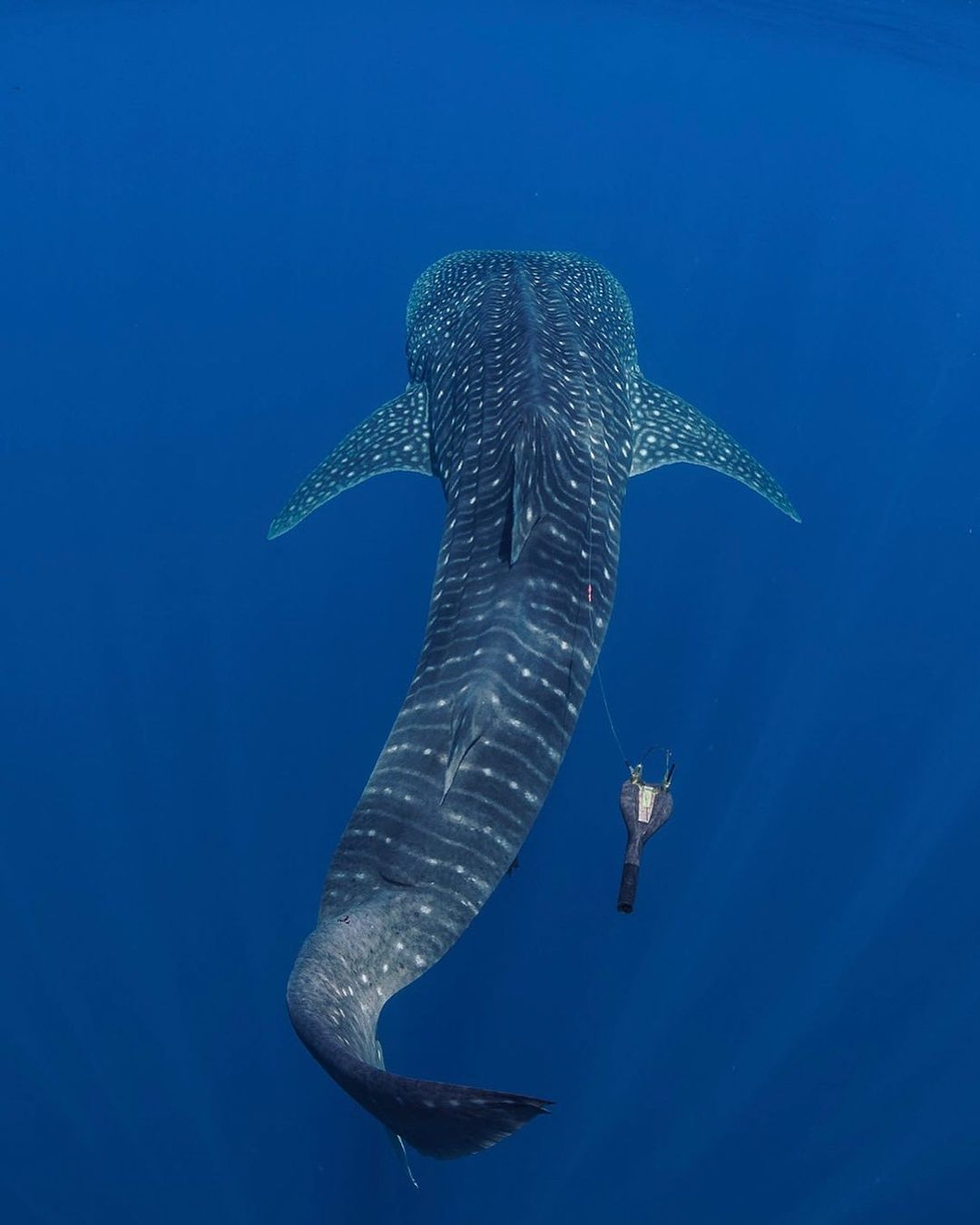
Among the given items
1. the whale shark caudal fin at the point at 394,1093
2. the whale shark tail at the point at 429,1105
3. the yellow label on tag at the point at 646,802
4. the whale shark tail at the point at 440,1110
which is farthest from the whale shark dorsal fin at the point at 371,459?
the whale shark tail at the point at 440,1110

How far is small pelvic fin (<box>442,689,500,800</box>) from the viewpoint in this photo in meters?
5.09

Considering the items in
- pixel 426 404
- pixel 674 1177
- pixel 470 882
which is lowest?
pixel 674 1177

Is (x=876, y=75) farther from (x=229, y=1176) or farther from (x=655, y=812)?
(x=229, y=1176)

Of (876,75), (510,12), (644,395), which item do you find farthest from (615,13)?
(644,395)

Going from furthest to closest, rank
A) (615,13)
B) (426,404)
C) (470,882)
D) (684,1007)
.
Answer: (615,13) < (426,404) < (684,1007) < (470,882)

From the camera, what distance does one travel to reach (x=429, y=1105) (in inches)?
113

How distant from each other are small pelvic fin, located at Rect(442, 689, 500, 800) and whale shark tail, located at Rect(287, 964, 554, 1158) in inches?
69.8

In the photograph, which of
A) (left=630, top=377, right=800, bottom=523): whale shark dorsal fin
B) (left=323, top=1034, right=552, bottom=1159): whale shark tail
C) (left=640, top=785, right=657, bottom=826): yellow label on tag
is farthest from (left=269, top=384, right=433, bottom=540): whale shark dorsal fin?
(left=323, top=1034, right=552, bottom=1159): whale shark tail

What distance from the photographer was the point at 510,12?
32.6m

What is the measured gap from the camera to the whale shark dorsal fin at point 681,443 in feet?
29.0

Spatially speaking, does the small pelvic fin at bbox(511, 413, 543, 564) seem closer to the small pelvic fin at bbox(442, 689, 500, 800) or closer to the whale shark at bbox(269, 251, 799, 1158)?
the whale shark at bbox(269, 251, 799, 1158)

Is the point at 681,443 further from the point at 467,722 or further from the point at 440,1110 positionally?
the point at 440,1110

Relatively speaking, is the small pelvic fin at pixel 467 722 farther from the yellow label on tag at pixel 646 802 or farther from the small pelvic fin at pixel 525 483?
the yellow label on tag at pixel 646 802

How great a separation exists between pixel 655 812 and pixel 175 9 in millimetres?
33825
